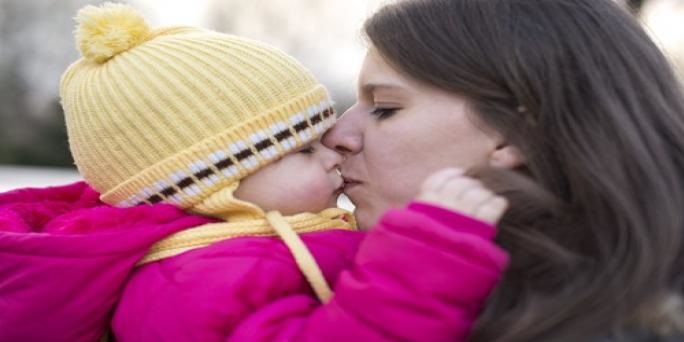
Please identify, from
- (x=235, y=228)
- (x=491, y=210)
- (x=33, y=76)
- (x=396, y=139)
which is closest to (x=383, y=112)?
(x=396, y=139)

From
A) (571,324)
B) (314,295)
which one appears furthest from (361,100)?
(571,324)

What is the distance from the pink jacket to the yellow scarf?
3cm

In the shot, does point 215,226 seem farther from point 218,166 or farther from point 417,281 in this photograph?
point 417,281

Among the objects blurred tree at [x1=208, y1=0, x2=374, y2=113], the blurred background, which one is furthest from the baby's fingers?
blurred tree at [x1=208, y1=0, x2=374, y2=113]

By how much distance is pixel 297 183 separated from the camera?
2102mm

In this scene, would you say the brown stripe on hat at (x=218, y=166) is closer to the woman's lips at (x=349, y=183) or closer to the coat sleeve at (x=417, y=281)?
the woman's lips at (x=349, y=183)

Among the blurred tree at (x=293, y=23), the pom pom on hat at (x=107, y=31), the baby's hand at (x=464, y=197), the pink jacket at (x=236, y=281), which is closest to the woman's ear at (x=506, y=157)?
the baby's hand at (x=464, y=197)

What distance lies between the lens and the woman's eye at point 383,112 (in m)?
2.09

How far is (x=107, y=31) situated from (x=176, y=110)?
0.91 ft

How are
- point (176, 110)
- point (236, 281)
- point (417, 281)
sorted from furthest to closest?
point (176, 110) < point (236, 281) < point (417, 281)

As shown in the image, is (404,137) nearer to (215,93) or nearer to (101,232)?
(215,93)

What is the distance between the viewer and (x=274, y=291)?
179cm

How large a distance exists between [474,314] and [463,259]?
0.51 feet

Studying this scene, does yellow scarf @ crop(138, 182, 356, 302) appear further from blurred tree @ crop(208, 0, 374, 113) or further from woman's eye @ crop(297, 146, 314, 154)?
blurred tree @ crop(208, 0, 374, 113)
